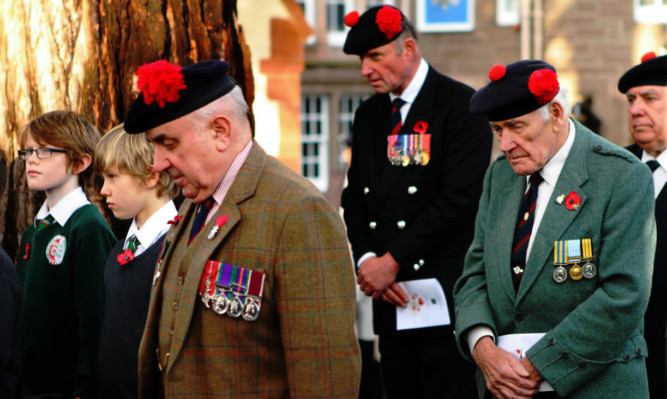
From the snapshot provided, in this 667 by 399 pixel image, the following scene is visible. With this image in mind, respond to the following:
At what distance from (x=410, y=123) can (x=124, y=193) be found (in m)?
1.50

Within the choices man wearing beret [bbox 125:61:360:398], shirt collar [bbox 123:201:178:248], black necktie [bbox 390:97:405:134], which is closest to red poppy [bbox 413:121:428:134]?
black necktie [bbox 390:97:405:134]

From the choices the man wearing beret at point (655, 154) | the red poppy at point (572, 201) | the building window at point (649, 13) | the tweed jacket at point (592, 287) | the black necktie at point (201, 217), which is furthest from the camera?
the building window at point (649, 13)

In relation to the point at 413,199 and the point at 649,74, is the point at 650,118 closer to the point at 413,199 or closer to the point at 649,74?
the point at 649,74

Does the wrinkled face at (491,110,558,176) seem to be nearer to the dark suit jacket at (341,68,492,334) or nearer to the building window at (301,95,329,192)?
the dark suit jacket at (341,68,492,334)

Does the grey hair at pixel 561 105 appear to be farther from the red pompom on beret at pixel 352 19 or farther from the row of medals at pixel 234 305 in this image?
the red pompom on beret at pixel 352 19

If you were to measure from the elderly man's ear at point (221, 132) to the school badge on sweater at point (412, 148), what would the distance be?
6.17 feet

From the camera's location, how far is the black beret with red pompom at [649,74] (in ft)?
15.1

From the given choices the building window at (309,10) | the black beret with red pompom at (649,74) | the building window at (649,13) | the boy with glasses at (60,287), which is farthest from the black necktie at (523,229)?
the building window at (309,10)

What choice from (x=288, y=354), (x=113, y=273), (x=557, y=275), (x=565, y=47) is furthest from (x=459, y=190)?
(x=565, y=47)

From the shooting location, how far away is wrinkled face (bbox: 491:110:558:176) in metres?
3.32

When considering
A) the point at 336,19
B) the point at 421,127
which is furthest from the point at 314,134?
the point at 421,127

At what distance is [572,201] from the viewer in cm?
324

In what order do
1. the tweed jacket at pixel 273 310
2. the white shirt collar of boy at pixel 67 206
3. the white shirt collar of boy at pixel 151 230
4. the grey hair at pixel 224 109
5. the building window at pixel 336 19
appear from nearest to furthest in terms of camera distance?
the tweed jacket at pixel 273 310 → the grey hair at pixel 224 109 → the white shirt collar of boy at pixel 151 230 → the white shirt collar of boy at pixel 67 206 → the building window at pixel 336 19

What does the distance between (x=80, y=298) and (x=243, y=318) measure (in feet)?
4.62
